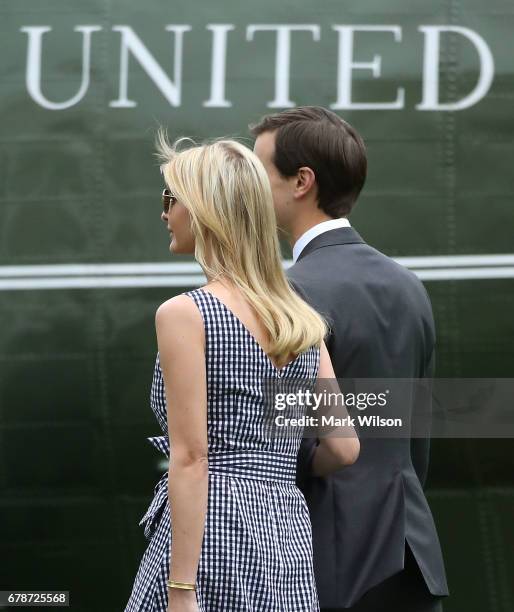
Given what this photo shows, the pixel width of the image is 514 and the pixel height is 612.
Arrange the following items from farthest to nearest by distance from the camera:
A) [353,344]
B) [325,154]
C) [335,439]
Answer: [325,154], [353,344], [335,439]

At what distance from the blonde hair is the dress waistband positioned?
188 mm

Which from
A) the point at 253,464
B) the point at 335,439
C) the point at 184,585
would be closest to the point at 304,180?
the point at 335,439

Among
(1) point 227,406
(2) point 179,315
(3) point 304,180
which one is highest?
(3) point 304,180

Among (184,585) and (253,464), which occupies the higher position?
(253,464)

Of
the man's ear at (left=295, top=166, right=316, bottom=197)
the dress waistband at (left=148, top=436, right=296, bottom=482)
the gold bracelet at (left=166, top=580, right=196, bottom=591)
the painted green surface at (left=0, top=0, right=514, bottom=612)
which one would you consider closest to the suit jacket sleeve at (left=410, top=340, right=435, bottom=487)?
the man's ear at (left=295, top=166, right=316, bottom=197)

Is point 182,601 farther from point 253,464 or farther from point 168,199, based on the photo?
point 168,199

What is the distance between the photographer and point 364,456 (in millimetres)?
2447

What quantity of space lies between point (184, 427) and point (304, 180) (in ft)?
2.61

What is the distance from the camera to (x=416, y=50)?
3518mm

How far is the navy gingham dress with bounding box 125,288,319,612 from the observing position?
78.0 inches

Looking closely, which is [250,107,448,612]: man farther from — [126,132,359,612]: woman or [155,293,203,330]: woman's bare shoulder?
[155,293,203,330]: woman's bare shoulder

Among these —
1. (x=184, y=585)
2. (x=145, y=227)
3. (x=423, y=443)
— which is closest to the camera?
(x=184, y=585)

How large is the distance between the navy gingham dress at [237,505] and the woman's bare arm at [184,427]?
39mm

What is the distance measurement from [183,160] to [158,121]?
1.49 m
